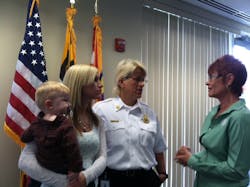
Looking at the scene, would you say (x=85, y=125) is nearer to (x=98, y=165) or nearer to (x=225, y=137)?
(x=98, y=165)

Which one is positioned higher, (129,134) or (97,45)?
(97,45)

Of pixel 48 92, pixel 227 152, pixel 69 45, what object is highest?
pixel 69 45

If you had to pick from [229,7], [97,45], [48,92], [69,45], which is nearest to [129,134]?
[48,92]

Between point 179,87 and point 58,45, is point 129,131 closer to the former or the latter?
point 58,45

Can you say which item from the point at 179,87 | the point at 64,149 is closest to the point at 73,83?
the point at 64,149

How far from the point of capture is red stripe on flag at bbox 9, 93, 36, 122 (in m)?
2.55

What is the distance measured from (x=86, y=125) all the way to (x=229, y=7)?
11.3ft

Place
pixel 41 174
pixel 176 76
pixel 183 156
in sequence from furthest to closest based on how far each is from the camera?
pixel 176 76 < pixel 183 156 < pixel 41 174

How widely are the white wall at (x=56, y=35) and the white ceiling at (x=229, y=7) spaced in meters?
1.04

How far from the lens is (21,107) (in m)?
2.56

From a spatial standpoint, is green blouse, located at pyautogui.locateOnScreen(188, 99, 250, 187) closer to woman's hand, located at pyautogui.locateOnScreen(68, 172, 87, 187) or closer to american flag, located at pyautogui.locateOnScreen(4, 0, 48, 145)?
woman's hand, located at pyautogui.locateOnScreen(68, 172, 87, 187)

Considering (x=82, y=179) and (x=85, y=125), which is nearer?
(x=82, y=179)

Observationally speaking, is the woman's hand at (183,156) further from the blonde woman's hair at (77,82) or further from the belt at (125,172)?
the blonde woman's hair at (77,82)

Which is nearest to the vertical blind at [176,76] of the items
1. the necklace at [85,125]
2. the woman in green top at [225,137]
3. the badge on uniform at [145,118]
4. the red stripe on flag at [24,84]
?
the badge on uniform at [145,118]
